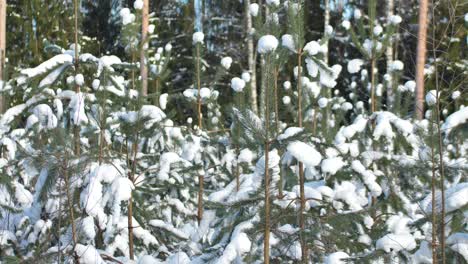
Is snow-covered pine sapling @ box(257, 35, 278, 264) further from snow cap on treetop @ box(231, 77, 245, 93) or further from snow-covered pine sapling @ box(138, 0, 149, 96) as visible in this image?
snow-covered pine sapling @ box(138, 0, 149, 96)

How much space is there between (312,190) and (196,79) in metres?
2.45

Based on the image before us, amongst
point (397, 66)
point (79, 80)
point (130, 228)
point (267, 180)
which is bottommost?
point (130, 228)

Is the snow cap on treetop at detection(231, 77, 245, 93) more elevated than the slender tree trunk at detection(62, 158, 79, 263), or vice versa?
the snow cap on treetop at detection(231, 77, 245, 93)

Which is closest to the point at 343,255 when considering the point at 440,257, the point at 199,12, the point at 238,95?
the point at 440,257

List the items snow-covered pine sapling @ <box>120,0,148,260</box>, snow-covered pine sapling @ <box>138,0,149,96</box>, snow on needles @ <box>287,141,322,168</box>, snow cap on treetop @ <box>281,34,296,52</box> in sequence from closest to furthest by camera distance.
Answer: snow on needles @ <box>287,141,322,168</box> < snow cap on treetop @ <box>281,34,296,52</box> < snow-covered pine sapling @ <box>120,0,148,260</box> < snow-covered pine sapling @ <box>138,0,149,96</box>

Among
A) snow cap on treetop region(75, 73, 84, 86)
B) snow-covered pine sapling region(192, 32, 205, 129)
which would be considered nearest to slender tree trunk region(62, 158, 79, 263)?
snow cap on treetop region(75, 73, 84, 86)

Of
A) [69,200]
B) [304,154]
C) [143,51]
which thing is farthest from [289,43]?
[143,51]

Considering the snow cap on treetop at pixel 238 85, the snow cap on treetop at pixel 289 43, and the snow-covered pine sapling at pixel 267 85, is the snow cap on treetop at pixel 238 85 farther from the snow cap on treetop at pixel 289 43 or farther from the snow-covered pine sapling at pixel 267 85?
the snow-covered pine sapling at pixel 267 85

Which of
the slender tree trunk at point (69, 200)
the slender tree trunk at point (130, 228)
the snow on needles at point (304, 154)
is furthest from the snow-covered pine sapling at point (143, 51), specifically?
the snow on needles at point (304, 154)

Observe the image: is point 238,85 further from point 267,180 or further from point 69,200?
point 69,200

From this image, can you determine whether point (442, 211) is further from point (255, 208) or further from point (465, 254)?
point (255, 208)

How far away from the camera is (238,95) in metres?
4.53

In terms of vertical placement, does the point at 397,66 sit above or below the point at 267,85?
above

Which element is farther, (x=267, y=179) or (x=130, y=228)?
(x=130, y=228)
